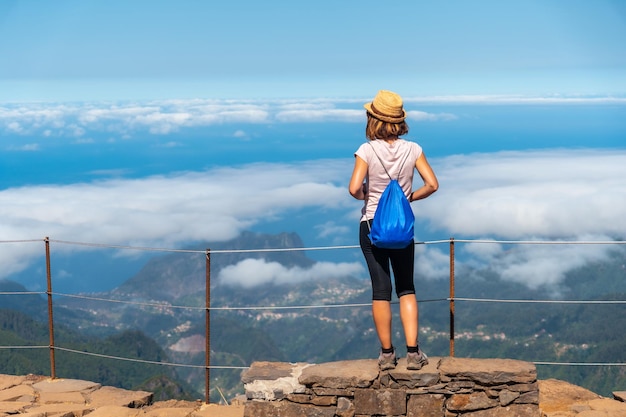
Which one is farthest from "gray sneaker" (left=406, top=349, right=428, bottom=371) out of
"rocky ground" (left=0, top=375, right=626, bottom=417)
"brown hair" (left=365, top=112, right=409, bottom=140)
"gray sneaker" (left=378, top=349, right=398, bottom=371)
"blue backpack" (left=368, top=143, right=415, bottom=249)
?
"brown hair" (left=365, top=112, right=409, bottom=140)

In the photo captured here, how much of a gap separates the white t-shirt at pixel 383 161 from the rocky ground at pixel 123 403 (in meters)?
2.40

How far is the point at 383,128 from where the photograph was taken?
544 centimetres

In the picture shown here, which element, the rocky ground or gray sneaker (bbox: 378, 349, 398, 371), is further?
the rocky ground

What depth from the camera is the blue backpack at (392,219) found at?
5363 millimetres

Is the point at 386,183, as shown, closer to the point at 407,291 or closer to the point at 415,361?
the point at 407,291

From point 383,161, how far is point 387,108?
345mm

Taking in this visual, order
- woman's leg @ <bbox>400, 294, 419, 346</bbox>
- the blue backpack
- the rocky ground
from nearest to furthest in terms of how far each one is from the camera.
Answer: the blue backpack
woman's leg @ <bbox>400, 294, 419, 346</bbox>
the rocky ground

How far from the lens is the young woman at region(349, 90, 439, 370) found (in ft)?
17.8

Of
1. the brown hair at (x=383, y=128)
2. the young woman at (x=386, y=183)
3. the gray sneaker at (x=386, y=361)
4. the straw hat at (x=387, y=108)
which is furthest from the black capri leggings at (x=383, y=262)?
the straw hat at (x=387, y=108)

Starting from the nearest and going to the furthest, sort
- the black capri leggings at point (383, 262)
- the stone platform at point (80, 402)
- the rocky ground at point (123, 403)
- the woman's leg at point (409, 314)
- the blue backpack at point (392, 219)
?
the blue backpack at point (392, 219) → the black capri leggings at point (383, 262) → the woman's leg at point (409, 314) → the rocky ground at point (123, 403) → the stone platform at point (80, 402)

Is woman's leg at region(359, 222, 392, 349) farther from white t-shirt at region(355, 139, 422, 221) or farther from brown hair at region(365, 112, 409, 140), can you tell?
brown hair at region(365, 112, 409, 140)

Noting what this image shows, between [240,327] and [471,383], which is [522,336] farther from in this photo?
[471,383]

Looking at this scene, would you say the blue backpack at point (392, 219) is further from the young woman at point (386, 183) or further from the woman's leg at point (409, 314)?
the woman's leg at point (409, 314)

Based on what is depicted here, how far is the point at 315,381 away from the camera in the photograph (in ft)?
19.2
